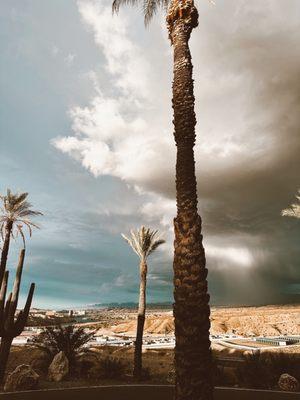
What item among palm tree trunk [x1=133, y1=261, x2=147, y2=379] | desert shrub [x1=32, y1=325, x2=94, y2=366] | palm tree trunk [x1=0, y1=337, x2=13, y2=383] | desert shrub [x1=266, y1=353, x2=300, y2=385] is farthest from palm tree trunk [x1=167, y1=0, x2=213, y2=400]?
desert shrub [x1=32, y1=325, x2=94, y2=366]

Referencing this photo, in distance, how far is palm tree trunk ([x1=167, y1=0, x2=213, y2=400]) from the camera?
24.3 ft

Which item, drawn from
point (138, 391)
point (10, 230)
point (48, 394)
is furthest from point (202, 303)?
point (10, 230)

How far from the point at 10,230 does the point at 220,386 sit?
636 inches

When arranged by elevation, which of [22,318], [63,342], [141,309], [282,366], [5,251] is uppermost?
[5,251]

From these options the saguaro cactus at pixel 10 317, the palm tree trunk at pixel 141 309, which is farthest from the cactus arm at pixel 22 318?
the palm tree trunk at pixel 141 309

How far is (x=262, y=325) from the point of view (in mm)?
64750

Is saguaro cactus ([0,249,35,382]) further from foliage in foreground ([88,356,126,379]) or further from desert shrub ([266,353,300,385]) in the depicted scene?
desert shrub ([266,353,300,385])

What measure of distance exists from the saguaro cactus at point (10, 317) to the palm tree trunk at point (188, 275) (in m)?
12.3

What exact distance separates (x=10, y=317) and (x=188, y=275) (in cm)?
1316

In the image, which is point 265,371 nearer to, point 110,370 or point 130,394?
point 130,394

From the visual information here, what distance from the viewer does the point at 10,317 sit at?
58.3ft

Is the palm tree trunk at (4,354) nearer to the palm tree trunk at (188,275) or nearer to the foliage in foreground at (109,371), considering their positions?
the foliage in foreground at (109,371)

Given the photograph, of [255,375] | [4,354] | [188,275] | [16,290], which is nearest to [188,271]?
[188,275]

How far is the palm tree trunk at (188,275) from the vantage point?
7422 millimetres
